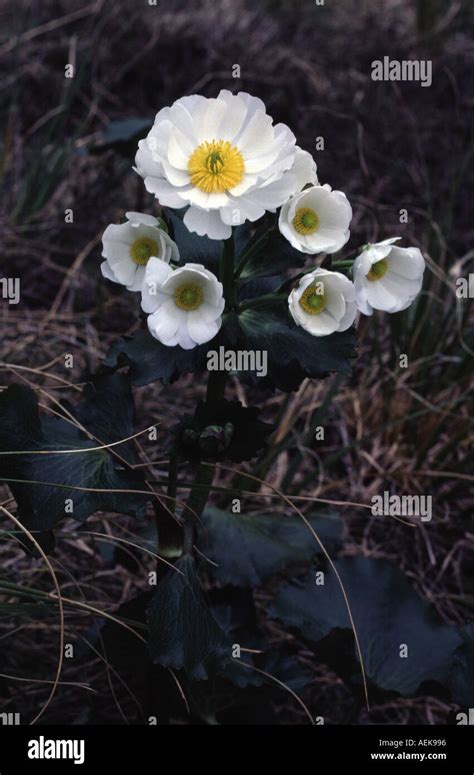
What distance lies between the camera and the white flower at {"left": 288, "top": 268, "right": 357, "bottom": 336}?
1415 mm

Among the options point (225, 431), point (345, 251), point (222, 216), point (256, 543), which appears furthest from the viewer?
point (345, 251)

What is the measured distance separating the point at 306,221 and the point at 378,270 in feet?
0.52

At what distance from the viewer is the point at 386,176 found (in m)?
3.64

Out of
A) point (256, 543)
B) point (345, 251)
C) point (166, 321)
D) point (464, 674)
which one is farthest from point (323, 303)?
point (345, 251)

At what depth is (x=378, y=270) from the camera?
1502mm

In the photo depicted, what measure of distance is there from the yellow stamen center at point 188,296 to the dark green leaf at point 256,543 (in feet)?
1.62

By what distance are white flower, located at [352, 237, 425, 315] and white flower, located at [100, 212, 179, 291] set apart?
0.31 metres

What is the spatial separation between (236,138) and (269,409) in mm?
1422

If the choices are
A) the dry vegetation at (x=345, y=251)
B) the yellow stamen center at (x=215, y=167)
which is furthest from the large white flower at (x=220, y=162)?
the dry vegetation at (x=345, y=251)

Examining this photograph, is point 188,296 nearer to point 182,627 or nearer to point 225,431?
point 225,431

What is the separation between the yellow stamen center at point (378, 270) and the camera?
1496mm

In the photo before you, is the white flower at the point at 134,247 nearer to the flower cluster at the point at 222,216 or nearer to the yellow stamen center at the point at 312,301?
the flower cluster at the point at 222,216

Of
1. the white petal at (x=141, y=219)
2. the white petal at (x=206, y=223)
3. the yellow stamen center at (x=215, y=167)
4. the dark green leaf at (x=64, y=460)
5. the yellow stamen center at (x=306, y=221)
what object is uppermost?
the yellow stamen center at (x=215, y=167)

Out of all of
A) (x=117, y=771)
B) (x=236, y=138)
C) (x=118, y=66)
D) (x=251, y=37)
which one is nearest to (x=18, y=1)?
(x=118, y=66)
